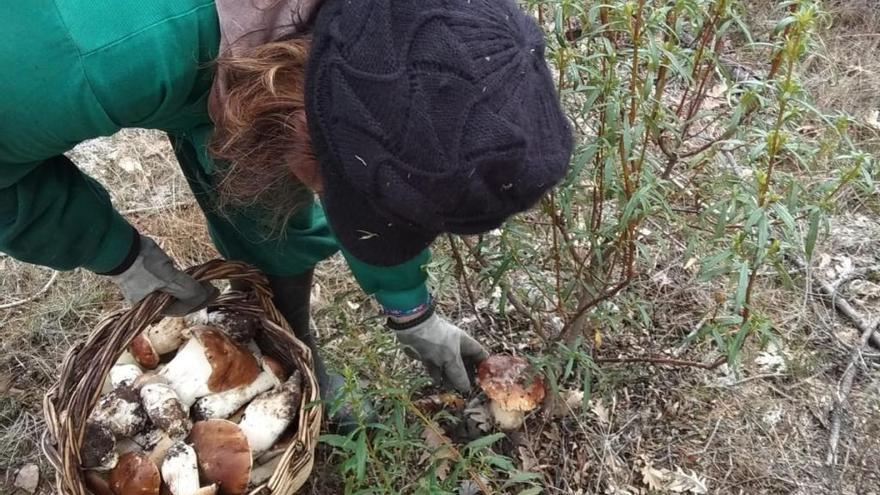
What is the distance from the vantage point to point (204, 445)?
6.79 ft

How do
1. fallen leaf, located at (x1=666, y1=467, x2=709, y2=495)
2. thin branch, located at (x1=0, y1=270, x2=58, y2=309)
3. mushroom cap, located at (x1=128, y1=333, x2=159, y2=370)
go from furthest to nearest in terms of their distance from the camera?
thin branch, located at (x1=0, y1=270, x2=58, y2=309) → fallen leaf, located at (x1=666, y1=467, x2=709, y2=495) → mushroom cap, located at (x1=128, y1=333, x2=159, y2=370)

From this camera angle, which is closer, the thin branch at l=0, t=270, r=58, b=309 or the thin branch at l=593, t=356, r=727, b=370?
the thin branch at l=593, t=356, r=727, b=370

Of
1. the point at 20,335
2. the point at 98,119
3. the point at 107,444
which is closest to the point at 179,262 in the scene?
the point at 20,335

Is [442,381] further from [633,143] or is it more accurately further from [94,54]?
[94,54]

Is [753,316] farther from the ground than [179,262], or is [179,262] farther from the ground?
[753,316]

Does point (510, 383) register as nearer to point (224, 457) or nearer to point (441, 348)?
point (441, 348)

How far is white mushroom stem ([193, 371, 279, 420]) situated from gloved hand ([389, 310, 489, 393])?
43 centimetres

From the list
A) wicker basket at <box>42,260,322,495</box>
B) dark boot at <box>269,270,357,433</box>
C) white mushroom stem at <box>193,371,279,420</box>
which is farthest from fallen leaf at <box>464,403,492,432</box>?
white mushroom stem at <box>193,371,279,420</box>

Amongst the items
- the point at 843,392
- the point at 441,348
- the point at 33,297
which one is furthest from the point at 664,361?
the point at 33,297

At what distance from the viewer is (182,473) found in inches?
79.5

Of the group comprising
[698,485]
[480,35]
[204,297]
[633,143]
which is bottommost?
[698,485]

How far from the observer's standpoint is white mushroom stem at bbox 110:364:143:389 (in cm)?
218

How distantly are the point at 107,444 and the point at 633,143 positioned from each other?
1.54 metres

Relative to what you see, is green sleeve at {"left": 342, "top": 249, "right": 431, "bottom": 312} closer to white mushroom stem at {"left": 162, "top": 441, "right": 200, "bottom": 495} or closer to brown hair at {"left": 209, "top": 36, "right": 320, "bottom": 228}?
brown hair at {"left": 209, "top": 36, "right": 320, "bottom": 228}
